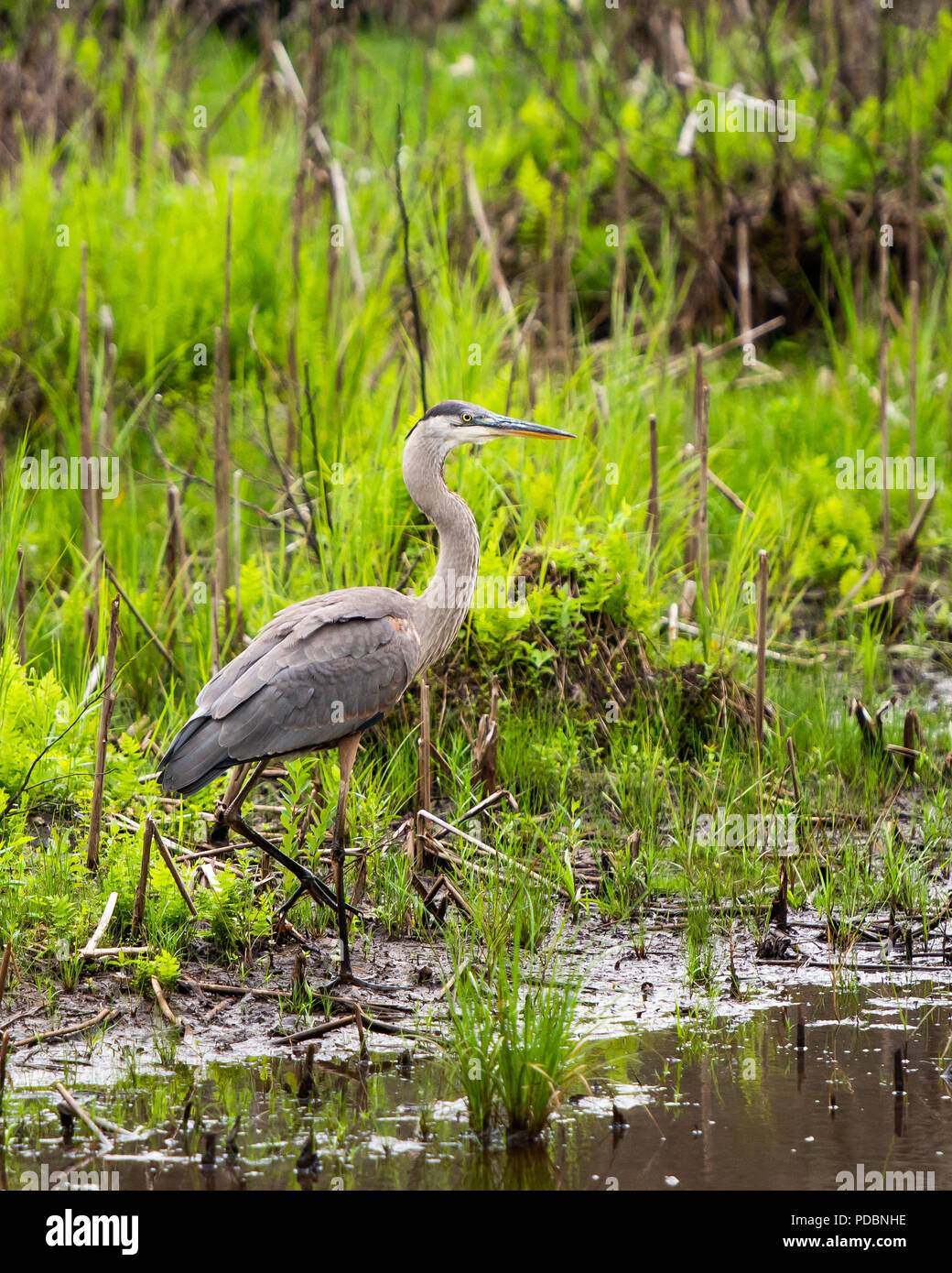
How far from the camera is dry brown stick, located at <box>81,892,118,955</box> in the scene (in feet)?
15.3

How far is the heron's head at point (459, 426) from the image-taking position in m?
5.52

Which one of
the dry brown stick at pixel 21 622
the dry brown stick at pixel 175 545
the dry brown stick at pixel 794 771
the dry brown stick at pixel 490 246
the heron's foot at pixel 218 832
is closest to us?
the heron's foot at pixel 218 832

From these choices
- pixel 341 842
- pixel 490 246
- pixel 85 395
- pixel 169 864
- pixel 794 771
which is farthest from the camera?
pixel 490 246

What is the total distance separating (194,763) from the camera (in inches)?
191

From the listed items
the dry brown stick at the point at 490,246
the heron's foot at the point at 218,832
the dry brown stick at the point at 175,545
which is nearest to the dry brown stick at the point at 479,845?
the heron's foot at the point at 218,832

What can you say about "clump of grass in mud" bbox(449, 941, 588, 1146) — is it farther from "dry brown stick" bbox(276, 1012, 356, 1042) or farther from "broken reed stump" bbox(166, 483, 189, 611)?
"broken reed stump" bbox(166, 483, 189, 611)

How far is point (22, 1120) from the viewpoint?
13.1 feet

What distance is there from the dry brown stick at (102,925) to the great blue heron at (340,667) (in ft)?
1.31

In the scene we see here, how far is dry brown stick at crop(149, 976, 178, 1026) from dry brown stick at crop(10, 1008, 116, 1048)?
13 centimetres

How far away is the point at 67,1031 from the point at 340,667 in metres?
1.48

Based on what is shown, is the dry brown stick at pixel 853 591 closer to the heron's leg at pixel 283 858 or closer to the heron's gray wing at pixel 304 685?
the heron's gray wing at pixel 304 685

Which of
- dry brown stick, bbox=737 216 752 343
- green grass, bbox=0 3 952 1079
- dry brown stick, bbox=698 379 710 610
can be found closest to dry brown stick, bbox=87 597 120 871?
green grass, bbox=0 3 952 1079

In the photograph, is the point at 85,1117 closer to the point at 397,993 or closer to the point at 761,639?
the point at 397,993

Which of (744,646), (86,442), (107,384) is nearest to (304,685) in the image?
(86,442)
